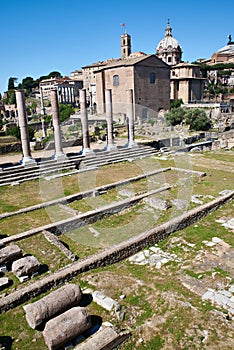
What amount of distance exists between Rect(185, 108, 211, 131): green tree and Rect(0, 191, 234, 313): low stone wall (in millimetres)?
21434

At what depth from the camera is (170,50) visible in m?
60.2

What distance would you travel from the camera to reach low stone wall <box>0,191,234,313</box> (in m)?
6.09

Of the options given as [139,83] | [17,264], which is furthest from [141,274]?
[139,83]

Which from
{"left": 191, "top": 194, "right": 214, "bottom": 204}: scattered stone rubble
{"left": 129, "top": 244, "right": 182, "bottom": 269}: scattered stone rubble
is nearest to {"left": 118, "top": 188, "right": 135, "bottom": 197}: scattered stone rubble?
{"left": 191, "top": 194, "right": 214, "bottom": 204}: scattered stone rubble

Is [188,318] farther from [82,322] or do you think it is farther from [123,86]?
[123,86]

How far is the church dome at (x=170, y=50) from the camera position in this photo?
60.3 m

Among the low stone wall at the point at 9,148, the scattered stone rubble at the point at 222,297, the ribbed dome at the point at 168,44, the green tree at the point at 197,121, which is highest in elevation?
the ribbed dome at the point at 168,44

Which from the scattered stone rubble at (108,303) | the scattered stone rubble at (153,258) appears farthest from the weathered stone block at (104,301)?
the scattered stone rubble at (153,258)

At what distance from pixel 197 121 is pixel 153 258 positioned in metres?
25.3

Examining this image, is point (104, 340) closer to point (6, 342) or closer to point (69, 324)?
point (69, 324)

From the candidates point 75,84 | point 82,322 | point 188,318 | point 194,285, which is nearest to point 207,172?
point 194,285

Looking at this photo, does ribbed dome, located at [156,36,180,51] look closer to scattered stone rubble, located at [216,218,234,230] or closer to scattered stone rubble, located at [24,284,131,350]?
scattered stone rubble, located at [216,218,234,230]

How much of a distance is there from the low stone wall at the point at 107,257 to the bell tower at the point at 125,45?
191 feet

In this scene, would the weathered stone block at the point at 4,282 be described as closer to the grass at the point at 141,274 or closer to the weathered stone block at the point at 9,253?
the grass at the point at 141,274
